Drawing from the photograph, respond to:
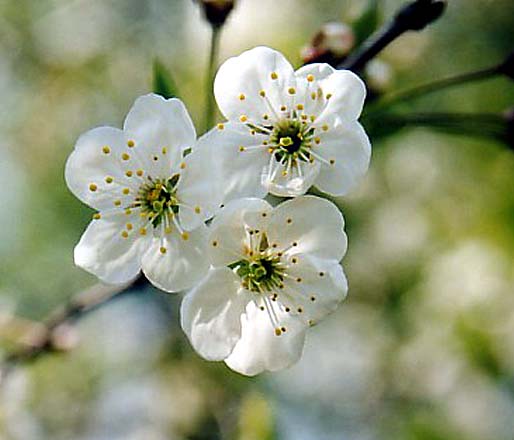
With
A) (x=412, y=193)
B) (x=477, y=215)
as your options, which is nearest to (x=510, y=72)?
(x=477, y=215)

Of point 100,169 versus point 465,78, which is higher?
point 100,169

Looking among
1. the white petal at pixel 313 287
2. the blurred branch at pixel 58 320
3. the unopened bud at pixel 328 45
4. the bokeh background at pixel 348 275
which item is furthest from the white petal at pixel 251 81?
the bokeh background at pixel 348 275

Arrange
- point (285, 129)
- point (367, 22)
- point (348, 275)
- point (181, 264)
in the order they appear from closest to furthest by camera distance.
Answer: point (181, 264), point (285, 129), point (367, 22), point (348, 275)

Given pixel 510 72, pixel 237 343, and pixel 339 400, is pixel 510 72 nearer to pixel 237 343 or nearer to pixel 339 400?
pixel 237 343

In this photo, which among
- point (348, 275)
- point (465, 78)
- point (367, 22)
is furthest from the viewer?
point (348, 275)

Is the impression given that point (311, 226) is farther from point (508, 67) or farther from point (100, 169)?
point (508, 67)

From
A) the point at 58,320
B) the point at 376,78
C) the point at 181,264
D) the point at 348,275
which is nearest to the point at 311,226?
the point at 181,264
